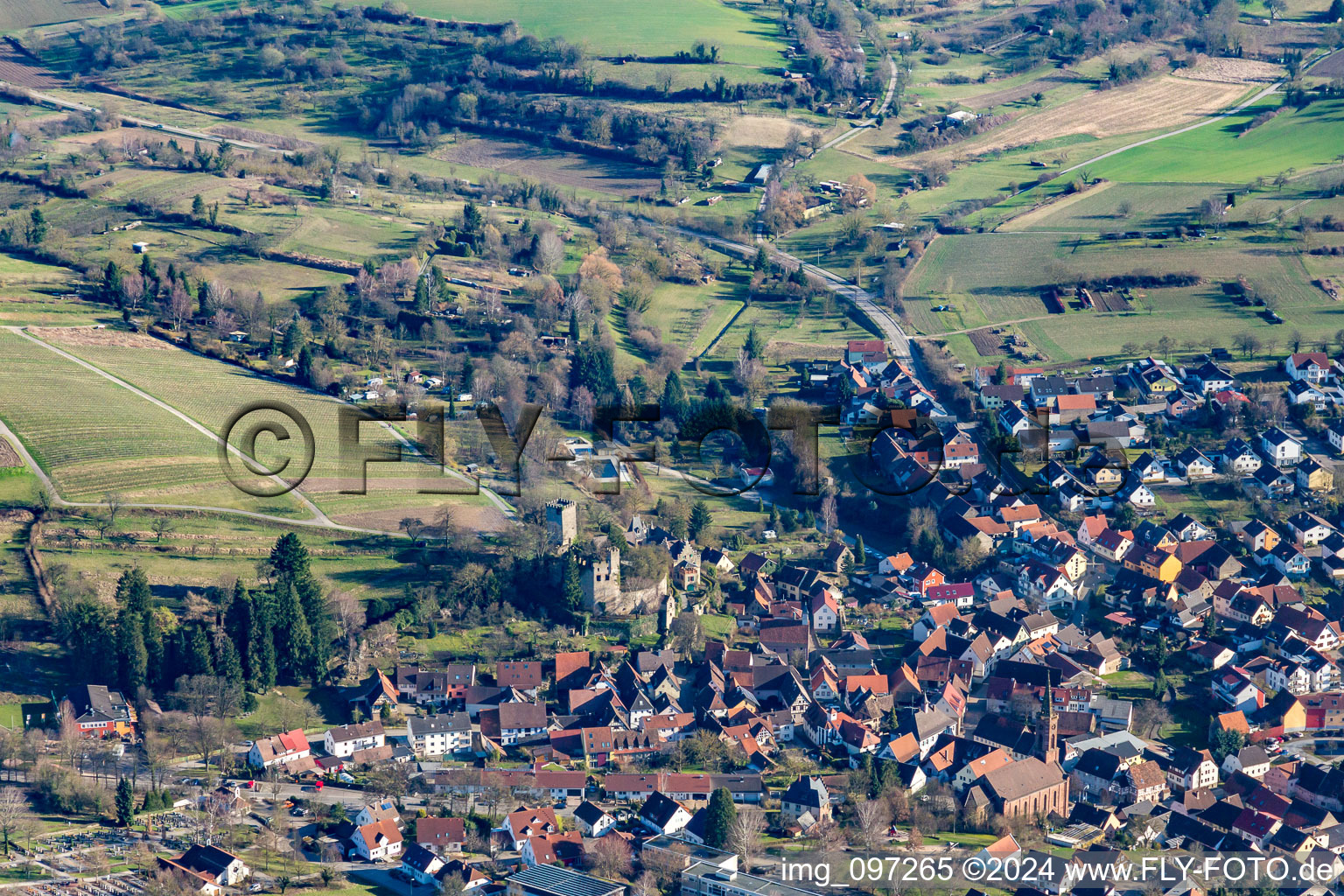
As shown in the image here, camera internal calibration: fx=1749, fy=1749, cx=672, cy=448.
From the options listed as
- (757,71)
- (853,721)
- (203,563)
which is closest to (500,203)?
(757,71)

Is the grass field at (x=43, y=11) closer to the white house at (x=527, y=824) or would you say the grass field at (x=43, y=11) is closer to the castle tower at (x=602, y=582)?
the castle tower at (x=602, y=582)

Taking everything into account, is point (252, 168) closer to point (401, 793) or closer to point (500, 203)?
point (500, 203)

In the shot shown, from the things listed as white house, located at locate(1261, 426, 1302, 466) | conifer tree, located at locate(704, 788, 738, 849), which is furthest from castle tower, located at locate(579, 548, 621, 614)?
white house, located at locate(1261, 426, 1302, 466)

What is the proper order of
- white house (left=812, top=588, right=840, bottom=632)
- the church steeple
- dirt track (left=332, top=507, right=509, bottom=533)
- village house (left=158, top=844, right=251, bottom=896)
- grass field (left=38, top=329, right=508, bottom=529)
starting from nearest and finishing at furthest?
1. village house (left=158, top=844, right=251, bottom=896)
2. the church steeple
3. white house (left=812, top=588, right=840, bottom=632)
4. dirt track (left=332, top=507, right=509, bottom=533)
5. grass field (left=38, top=329, right=508, bottom=529)

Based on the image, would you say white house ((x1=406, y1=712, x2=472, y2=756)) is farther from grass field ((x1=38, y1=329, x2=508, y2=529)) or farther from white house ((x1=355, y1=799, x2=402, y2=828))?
grass field ((x1=38, y1=329, x2=508, y2=529))

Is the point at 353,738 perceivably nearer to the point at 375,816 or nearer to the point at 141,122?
the point at 375,816

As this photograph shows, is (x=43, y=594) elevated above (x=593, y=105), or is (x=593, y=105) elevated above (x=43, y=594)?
(x=593, y=105)

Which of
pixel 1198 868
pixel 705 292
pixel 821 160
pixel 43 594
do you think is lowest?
pixel 1198 868
